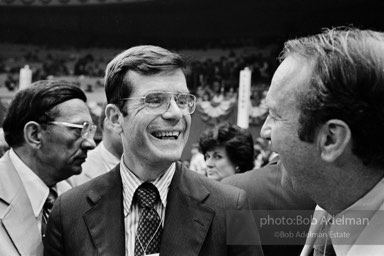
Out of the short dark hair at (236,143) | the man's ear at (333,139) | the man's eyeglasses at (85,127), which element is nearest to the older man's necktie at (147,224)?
the man's eyeglasses at (85,127)

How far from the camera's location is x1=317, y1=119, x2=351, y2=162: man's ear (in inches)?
43.1

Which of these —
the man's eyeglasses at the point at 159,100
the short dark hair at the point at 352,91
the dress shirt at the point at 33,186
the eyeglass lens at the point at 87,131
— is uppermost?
the short dark hair at the point at 352,91

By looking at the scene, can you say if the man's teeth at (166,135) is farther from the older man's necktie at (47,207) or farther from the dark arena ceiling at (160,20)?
the dark arena ceiling at (160,20)

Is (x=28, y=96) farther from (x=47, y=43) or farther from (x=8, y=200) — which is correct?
(x=47, y=43)

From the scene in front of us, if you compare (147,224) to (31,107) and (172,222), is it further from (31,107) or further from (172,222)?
(31,107)

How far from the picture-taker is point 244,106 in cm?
578

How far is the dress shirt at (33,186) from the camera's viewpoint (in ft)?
6.81

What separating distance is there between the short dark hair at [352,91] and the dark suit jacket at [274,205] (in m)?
1.16

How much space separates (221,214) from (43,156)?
916mm

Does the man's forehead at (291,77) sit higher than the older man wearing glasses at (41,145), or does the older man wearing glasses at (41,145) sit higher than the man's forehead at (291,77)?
the man's forehead at (291,77)

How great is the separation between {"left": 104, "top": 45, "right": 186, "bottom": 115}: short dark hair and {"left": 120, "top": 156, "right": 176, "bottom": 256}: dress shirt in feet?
0.81

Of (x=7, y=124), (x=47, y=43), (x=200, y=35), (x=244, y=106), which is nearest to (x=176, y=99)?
(x=7, y=124)

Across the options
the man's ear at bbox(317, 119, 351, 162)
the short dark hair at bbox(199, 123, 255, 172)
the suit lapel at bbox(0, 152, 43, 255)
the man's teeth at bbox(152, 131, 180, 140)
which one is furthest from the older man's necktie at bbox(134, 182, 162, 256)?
the short dark hair at bbox(199, 123, 255, 172)

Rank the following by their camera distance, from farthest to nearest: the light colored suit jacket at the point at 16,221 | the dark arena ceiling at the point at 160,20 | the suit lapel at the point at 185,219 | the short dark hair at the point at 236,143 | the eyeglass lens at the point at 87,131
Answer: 1. the dark arena ceiling at the point at 160,20
2. the short dark hair at the point at 236,143
3. the eyeglass lens at the point at 87,131
4. the light colored suit jacket at the point at 16,221
5. the suit lapel at the point at 185,219
